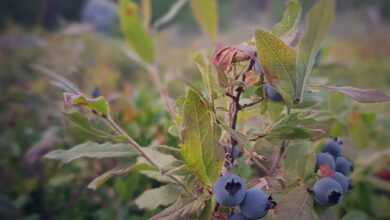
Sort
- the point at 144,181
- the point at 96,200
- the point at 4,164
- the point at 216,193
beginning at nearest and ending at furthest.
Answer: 1. the point at 216,193
2. the point at 144,181
3. the point at 96,200
4. the point at 4,164

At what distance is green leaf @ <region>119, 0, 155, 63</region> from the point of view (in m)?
0.98

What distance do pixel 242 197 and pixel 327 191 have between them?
86 millimetres

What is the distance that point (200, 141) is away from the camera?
531 millimetres

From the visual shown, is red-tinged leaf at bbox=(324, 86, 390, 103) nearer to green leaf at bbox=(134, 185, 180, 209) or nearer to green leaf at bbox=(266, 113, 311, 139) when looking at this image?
green leaf at bbox=(266, 113, 311, 139)

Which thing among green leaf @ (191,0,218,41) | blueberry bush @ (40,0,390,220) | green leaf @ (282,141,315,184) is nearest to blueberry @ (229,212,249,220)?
blueberry bush @ (40,0,390,220)

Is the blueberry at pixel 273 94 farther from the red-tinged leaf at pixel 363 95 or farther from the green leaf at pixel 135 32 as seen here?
the green leaf at pixel 135 32

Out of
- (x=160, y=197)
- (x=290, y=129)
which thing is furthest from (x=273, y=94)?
(x=160, y=197)

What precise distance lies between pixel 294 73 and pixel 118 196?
554 millimetres

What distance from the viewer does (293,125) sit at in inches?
21.5

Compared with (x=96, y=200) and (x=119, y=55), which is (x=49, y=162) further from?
(x=119, y=55)

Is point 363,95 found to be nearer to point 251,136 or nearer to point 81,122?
point 251,136

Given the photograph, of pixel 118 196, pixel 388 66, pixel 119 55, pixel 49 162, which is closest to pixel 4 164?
pixel 49 162

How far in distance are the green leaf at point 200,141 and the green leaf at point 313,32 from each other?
100 mm

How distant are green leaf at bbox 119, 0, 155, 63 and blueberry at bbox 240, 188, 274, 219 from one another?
559mm
